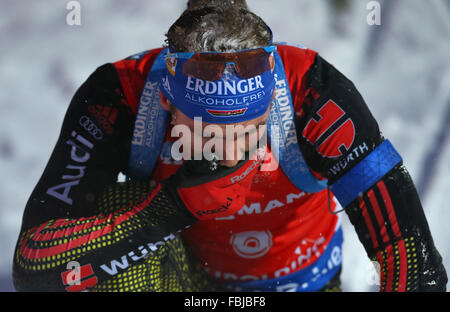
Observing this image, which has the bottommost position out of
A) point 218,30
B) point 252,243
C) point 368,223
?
point 252,243

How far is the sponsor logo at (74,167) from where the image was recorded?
4.66 ft

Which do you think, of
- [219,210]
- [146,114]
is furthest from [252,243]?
[146,114]

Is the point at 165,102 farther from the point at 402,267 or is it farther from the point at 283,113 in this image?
the point at 402,267

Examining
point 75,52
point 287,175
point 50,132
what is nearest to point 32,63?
point 75,52

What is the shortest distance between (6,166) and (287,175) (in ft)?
7.01

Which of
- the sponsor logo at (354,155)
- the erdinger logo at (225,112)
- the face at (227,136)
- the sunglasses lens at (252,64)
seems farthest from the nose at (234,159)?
Result: the sponsor logo at (354,155)

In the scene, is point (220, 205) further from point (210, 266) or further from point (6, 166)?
point (6, 166)

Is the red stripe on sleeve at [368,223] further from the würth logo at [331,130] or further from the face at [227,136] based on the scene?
the face at [227,136]

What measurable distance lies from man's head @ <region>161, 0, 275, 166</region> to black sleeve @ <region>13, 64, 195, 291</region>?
30 cm

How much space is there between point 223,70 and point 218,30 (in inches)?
4.6

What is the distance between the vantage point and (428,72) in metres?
3.19

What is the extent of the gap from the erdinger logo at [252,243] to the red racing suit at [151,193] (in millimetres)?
24

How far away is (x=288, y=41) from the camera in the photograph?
3203 mm

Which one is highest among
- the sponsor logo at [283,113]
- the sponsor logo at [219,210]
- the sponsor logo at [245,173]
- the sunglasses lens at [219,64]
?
the sunglasses lens at [219,64]
